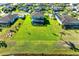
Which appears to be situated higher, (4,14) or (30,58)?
(4,14)

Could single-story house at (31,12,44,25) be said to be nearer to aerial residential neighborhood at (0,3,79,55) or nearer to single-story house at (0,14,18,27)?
aerial residential neighborhood at (0,3,79,55)

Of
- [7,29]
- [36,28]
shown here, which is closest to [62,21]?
[36,28]

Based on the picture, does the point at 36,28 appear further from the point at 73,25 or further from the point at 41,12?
the point at 73,25

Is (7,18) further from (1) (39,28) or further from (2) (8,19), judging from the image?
(1) (39,28)

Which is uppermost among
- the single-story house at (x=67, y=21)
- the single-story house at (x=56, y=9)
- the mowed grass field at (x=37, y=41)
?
the single-story house at (x=56, y=9)

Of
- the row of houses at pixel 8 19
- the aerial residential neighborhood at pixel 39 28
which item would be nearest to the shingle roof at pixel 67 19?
the aerial residential neighborhood at pixel 39 28

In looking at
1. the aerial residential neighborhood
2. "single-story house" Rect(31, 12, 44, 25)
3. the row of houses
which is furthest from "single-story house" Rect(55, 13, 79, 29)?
the row of houses

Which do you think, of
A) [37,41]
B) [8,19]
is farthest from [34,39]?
[8,19]

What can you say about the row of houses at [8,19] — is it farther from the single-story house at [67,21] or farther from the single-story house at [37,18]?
the single-story house at [67,21]
